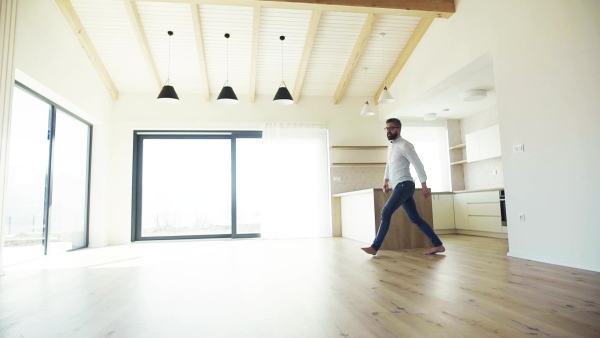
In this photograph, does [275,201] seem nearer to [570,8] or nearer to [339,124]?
[339,124]

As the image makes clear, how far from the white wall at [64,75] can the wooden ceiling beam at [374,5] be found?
6.36 feet

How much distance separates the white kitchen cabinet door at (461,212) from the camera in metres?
6.43

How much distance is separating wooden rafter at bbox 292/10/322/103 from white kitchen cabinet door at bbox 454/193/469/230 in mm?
3436

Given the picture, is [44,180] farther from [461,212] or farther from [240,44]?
[461,212]

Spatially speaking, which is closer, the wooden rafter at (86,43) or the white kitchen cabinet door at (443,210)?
the wooden rafter at (86,43)

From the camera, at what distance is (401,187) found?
363cm

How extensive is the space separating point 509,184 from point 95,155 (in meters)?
5.92

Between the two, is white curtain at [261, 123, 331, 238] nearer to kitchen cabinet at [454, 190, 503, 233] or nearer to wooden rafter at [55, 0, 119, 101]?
kitchen cabinet at [454, 190, 503, 233]

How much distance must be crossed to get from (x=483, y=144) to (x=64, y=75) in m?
6.61

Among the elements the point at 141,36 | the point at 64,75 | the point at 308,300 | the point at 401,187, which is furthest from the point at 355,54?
the point at 308,300

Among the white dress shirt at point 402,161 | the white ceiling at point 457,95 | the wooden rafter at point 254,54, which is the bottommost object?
the white dress shirt at point 402,161

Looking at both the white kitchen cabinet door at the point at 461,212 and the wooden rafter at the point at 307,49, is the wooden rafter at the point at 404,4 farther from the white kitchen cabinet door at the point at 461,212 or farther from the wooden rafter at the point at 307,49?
the white kitchen cabinet door at the point at 461,212

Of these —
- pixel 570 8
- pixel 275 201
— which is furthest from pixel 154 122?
pixel 570 8

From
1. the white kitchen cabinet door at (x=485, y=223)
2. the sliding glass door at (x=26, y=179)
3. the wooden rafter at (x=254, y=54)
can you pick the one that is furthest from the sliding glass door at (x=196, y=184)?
the white kitchen cabinet door at (x=485, y=223)
